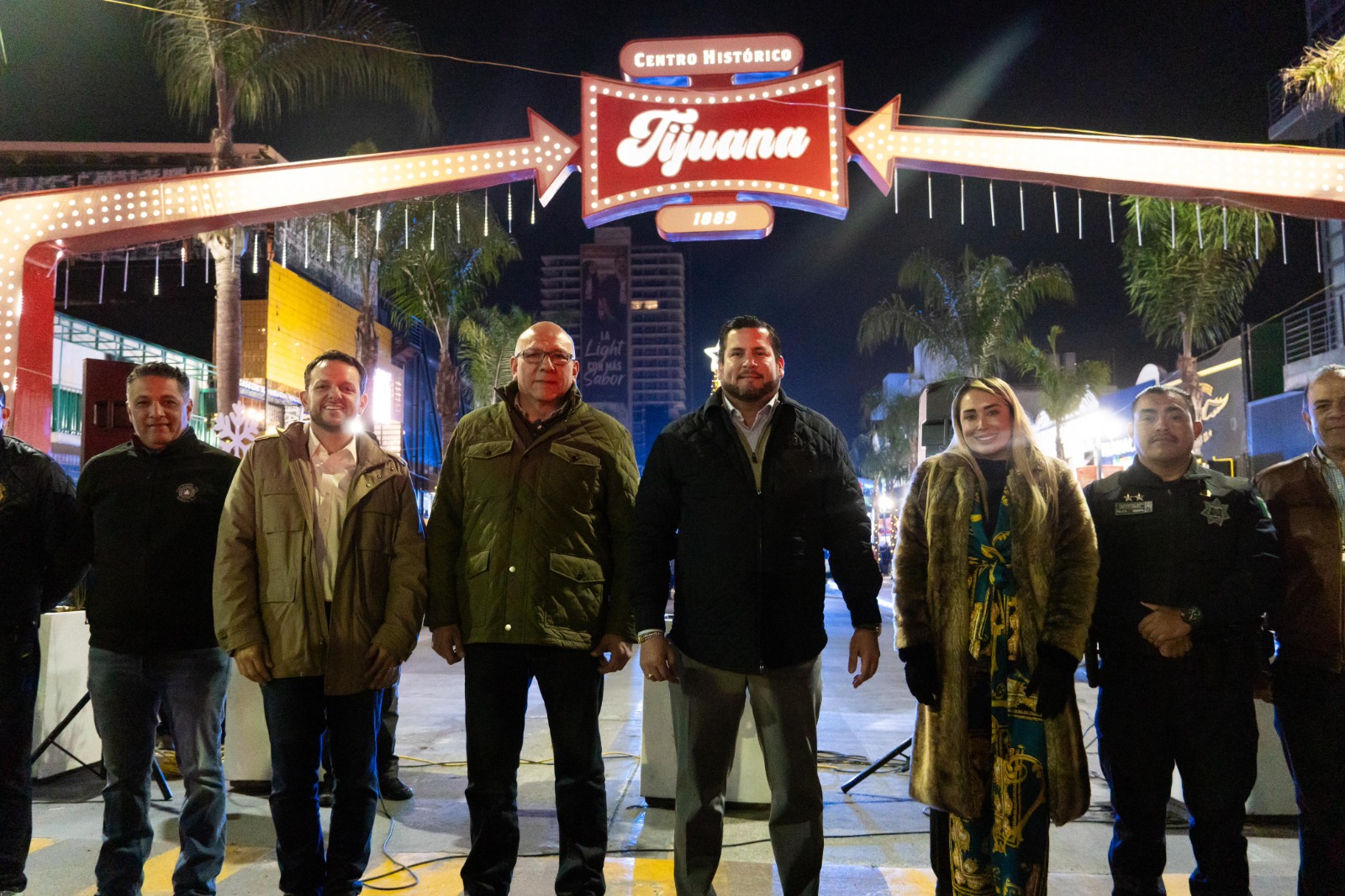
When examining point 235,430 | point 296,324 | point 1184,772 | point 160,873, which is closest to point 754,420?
point 1184,772

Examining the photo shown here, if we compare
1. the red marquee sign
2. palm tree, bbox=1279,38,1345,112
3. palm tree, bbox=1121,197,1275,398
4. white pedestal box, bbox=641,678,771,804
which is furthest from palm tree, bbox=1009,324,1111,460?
white pedestal box, bbox=641,678,771,804

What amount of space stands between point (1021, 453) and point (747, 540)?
3.55 feet

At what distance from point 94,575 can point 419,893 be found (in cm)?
191

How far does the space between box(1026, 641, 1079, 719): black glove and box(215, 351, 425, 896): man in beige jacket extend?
234cm

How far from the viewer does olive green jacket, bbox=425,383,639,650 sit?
327 cm

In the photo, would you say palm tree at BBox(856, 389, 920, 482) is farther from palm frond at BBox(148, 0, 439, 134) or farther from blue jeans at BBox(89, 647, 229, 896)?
blue jeans at BBox(89, 647, 229, 896)

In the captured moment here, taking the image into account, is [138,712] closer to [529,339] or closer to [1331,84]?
[529,339]

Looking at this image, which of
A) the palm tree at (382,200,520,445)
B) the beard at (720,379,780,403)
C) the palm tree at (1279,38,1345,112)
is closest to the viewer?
the beard at (720,379,780,403)

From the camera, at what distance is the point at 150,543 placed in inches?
137

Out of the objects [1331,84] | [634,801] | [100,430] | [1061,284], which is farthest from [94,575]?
[1061,284]

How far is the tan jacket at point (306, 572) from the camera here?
128 inches

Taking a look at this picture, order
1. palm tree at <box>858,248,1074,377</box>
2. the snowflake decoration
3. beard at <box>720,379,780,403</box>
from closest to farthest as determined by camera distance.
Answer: beard at <box>720,379,780,403</box>
the snowflake decoration
palm tree at <box>858,248,1074,377</box>

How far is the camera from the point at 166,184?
21.2 ft

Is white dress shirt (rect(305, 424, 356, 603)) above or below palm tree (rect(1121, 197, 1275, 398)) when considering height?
below
